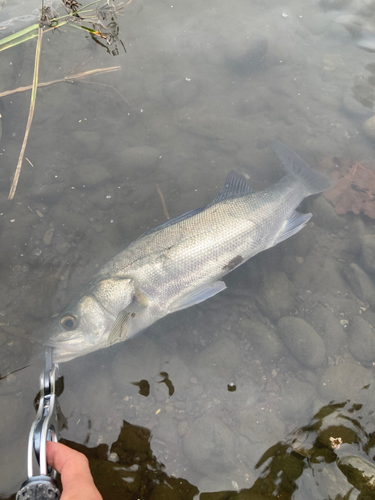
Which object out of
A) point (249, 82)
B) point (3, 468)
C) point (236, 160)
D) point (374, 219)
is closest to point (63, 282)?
point (3, 468)

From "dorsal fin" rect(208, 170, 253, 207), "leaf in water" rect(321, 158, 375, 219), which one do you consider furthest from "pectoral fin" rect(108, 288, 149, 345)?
"leaf in water" rect(321, 158, 375, 219)

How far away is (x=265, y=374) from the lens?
12.0 feet

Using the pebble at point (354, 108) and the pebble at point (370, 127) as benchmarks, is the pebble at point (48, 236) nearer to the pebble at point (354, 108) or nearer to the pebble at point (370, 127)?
the pebble at point (370, 127)

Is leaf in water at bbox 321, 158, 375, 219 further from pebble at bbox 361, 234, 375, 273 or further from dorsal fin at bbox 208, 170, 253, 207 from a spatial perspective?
dorsal fin at bbox 208, 170, 253, 207

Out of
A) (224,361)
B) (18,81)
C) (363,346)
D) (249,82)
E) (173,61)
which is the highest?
(18,81)

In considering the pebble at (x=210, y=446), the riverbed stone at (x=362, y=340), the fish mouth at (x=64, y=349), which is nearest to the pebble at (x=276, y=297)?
the riverbed stone at (x=362, y=340)

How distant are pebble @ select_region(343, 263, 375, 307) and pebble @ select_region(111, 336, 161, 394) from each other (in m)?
2.80

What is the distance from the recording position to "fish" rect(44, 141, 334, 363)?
10.1 feet

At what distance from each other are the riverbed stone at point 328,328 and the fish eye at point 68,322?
286 cm

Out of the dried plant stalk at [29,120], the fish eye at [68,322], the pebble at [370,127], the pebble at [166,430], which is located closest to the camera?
the fish eye at [68,322]

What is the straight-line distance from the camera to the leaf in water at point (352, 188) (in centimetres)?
464

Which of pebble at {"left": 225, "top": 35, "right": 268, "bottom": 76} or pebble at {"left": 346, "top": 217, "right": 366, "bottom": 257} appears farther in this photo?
pebble at {"left": 225, "top": 35, "right": 268, "bottom": 76}

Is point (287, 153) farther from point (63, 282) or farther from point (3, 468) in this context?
point (3, 468)

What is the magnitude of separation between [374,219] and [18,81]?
19.7ft
